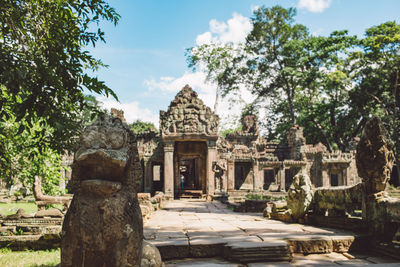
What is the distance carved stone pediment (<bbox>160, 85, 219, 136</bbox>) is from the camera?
1469 cm

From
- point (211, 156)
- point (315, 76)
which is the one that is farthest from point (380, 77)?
point (211, 156)

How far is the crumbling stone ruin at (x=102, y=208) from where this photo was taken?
2094 millimetres

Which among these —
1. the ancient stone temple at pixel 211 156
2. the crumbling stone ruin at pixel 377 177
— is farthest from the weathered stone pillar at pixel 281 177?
the crumbling stone ruin at pixel 377 177

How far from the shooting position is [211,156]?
14.6 metres

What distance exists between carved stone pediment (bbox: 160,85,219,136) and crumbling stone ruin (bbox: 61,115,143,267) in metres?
12.3

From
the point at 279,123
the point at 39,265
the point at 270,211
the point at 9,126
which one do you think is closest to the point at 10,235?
the point at 39,265

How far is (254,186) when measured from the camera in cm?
2205

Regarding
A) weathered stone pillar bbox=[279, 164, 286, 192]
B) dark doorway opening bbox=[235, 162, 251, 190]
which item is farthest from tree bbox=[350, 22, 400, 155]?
dark doorway opening bbox=[235, 162, 251, 190]

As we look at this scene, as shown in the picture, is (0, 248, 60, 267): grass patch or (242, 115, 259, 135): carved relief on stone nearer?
(0, 248, 60, 267): grass patch

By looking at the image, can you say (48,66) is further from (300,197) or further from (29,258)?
(300,197)

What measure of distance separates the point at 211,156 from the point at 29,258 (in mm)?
10339

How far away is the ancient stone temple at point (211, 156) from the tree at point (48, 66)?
18.3 feet

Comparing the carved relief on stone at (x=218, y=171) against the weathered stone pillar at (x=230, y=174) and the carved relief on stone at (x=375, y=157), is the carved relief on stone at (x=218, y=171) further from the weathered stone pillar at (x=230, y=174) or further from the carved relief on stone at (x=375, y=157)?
the carved relief on stone at (x=375, y=157)

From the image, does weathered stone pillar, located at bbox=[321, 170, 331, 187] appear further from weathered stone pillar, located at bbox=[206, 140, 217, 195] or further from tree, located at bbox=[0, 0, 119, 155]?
tree, located at bbox=[0, 0, 119, 155]
